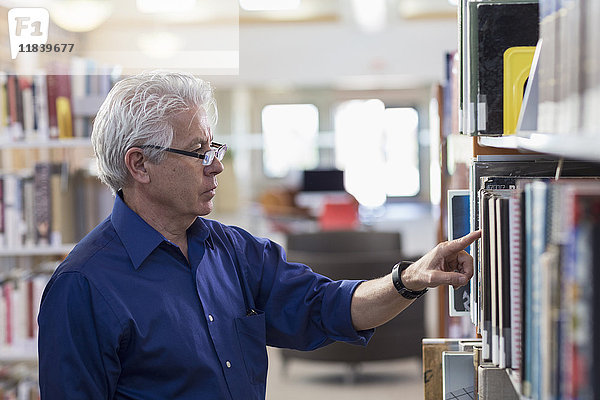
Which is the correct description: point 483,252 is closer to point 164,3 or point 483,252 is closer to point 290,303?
point 290,303

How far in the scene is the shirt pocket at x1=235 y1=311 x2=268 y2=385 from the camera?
181 centimetres

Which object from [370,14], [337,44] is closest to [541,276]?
[370,14]

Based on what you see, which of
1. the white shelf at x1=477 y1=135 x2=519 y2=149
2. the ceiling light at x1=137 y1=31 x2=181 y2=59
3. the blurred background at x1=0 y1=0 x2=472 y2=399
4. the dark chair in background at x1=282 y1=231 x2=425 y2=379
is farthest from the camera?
the blurred background at x1=0 y1=0 x2=472 y2=399

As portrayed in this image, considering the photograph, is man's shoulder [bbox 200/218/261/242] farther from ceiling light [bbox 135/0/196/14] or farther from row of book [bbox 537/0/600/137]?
ceiling light [bbox 135/0/196/14]

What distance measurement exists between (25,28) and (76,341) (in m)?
1.59

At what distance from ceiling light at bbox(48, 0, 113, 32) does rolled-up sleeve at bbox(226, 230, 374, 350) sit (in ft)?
5.03

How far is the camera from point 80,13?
124 inches

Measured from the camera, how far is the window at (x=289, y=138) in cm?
1150

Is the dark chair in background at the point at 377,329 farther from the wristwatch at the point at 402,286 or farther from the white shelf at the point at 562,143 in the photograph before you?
the white shelf at the point at 562,143

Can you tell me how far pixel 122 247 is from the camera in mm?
1688

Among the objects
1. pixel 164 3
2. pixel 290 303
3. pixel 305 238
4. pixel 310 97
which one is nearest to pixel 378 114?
pixel 310 97

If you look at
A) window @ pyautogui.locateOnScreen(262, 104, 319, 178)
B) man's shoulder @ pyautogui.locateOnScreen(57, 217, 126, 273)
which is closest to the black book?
man's shoulder @ pyautogui.locateOnScreen(57, 217, 126, 273)

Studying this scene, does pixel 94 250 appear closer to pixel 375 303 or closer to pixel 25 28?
pixel 375 303

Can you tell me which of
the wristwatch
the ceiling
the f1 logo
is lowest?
the wristwatch
